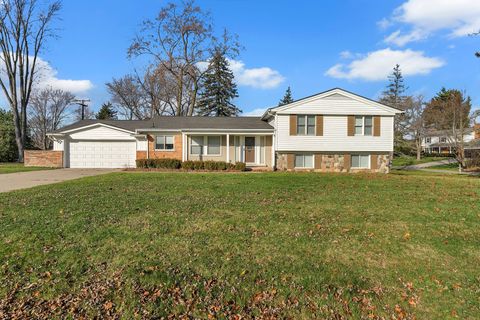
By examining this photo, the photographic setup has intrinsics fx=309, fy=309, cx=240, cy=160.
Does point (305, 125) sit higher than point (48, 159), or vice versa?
point (305, 125)

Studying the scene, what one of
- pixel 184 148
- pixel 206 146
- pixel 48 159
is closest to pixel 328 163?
pixel 206 146

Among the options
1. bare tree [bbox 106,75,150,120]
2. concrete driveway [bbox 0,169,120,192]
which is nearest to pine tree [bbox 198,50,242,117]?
bare tree [bbox 106,75,150,120]

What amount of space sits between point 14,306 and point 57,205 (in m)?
3.93

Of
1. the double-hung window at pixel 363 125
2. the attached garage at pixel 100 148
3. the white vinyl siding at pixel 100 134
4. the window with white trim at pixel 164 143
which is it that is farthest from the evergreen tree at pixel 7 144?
the double-hung window at pixel 363 125

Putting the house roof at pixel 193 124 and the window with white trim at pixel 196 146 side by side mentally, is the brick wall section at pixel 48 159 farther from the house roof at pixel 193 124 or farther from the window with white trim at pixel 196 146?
the window with white trim at pixel 196 146

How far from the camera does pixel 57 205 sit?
680 cm

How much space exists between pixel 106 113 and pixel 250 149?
28116 millimetres

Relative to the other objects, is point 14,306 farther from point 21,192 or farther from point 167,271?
point 21,192

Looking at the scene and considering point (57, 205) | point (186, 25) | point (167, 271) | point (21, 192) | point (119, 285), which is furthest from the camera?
point (186, 25)

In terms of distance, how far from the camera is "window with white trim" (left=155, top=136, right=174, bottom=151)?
812 inches

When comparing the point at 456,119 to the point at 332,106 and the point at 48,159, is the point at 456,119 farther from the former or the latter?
the point at 48,159

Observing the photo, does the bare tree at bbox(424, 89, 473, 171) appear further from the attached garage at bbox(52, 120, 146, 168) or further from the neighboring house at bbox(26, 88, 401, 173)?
the attached garage at bbox(52, 120, 146, 168)

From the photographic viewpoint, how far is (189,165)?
18.3 m

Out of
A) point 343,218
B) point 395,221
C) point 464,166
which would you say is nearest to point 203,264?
point 343,218
